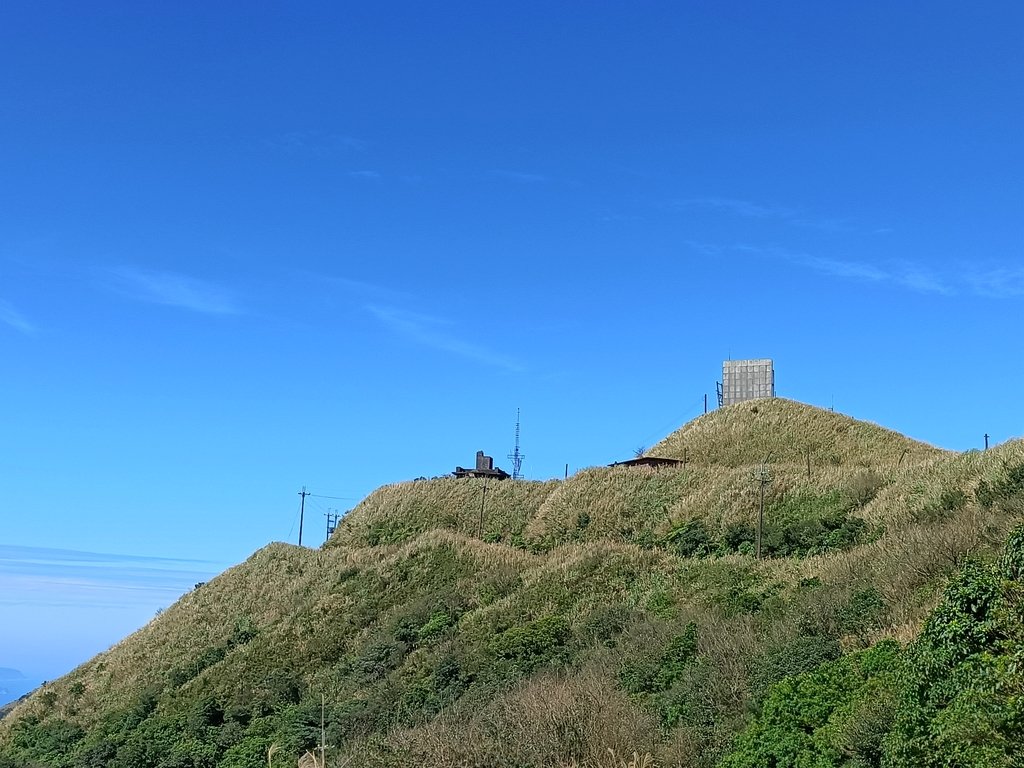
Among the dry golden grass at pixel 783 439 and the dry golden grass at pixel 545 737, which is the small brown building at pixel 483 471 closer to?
the dry golden grass at pixel 783 439

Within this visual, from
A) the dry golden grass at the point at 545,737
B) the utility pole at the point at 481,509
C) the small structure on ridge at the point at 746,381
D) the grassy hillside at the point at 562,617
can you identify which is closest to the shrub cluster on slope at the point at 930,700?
the grassy hillside at the point at 562,617

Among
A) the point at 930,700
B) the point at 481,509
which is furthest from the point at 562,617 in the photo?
the point at 481,509

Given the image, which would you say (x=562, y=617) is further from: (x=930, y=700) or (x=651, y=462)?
(x=651, y=462)

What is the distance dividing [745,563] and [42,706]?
36685mm

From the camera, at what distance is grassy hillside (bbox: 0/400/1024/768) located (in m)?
16.9

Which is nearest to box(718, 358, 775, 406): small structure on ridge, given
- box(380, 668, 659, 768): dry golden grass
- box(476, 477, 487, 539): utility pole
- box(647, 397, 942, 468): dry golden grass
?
box(647, 397, 942, 468): dry golden grass

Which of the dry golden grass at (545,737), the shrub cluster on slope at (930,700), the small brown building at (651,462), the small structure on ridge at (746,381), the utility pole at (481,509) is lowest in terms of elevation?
the dry golden grass at (545,737)

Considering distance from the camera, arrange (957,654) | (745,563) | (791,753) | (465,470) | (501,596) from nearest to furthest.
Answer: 1. (957,654)
2. (791,753)
3. (745,563)
4. (501,596)
5. (465,470)

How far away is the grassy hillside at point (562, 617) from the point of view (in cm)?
1688

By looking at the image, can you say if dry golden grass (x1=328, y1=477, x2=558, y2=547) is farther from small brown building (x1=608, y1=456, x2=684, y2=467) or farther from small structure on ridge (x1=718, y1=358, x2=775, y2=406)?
small structure on ridge (x1=718, y1=358, x2=775, y2=406)

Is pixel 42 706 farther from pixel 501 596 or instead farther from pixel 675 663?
pixel 675 663

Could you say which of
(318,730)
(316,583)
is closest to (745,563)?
(318,730)

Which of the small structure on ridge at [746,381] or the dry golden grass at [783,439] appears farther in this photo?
the small structure on ridge at [746,381]

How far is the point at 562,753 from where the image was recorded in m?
14.7
